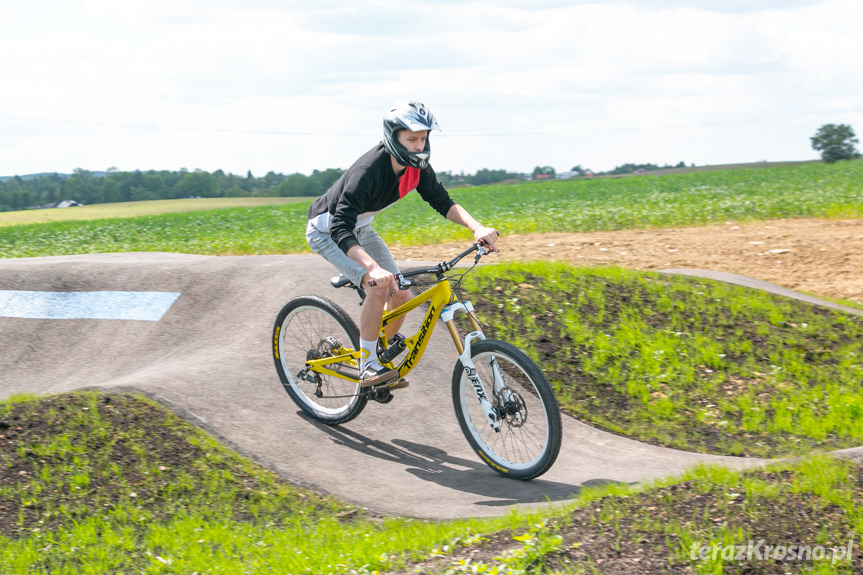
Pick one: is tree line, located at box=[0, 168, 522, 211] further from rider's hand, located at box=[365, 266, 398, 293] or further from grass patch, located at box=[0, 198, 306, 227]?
rider's hand, located at box=[365, 266, 398, 293]

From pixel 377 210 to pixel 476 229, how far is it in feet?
2.57

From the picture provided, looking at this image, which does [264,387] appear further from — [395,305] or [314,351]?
[395,305]

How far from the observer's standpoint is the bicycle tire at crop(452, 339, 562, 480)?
4805mm

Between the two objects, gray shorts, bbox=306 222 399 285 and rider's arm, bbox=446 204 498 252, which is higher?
rider's arm, bbox=446 204 498 252

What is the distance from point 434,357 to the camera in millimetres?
7422

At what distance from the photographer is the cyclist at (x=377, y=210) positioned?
16.6 ft

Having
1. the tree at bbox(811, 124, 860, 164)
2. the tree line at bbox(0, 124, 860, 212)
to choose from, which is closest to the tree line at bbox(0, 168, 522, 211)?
the tree line at bbox(0, 124, 860, 212)

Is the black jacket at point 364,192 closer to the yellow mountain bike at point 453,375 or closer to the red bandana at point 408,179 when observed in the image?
the red bandana at point 408,179

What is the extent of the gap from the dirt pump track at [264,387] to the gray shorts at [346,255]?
134 centimetres

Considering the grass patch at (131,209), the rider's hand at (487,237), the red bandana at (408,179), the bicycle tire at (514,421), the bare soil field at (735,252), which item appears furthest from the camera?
the grass patch at (131,209)

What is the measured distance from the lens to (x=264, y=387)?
6.70 m

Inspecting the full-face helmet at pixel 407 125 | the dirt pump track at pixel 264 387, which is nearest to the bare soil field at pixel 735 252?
the dirt pump track at pixel 264 387

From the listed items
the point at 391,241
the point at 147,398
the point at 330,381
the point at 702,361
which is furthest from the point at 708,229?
the point at 147,398

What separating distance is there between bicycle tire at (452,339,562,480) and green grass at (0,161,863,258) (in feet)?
37.1
